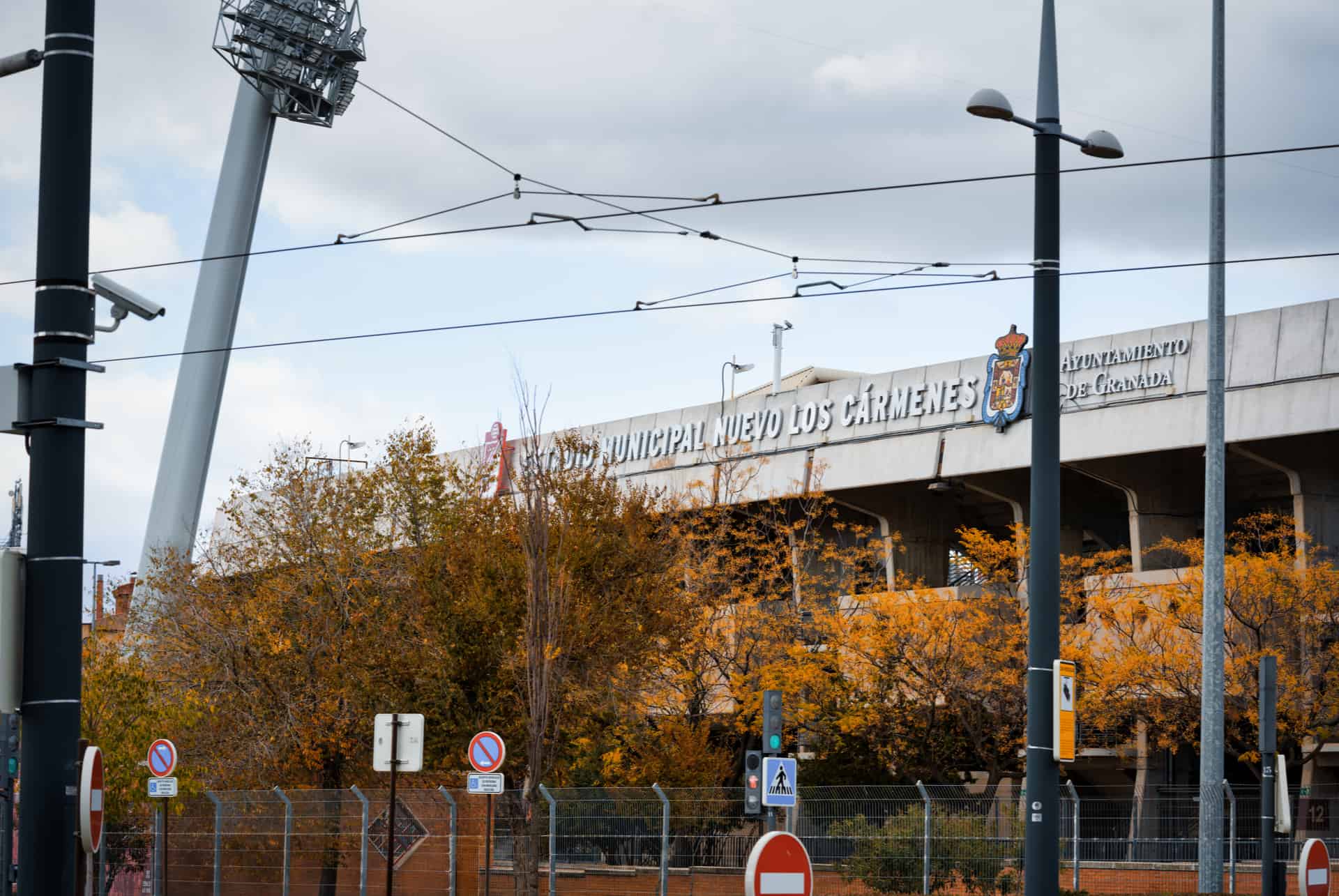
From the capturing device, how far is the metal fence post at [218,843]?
30562mm

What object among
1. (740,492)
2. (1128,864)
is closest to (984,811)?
(1128,864)

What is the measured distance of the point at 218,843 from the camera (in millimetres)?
30594

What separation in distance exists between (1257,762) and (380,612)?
730 inches

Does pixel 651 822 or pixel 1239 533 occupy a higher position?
pixel 1239 533

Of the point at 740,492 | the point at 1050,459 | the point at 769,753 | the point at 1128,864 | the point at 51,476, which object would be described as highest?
the point at 740,492

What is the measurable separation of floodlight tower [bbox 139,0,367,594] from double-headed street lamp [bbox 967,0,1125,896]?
1651 inches

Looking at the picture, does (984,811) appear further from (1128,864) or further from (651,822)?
(651,822)

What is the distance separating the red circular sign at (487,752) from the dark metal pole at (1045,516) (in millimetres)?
9882

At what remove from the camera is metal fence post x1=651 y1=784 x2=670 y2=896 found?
25844 millimetres

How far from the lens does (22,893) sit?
875cm

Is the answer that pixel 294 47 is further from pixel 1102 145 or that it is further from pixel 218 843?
pixel 1102 145

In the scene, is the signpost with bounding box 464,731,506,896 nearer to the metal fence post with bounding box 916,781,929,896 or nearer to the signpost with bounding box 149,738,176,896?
the signpost with bounding box 149,738,176,896

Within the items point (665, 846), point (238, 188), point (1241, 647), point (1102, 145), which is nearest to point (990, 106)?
point (1102, 145)

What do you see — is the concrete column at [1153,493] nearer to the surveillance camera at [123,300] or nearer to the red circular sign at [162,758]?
the red circular sign at [162,758]
